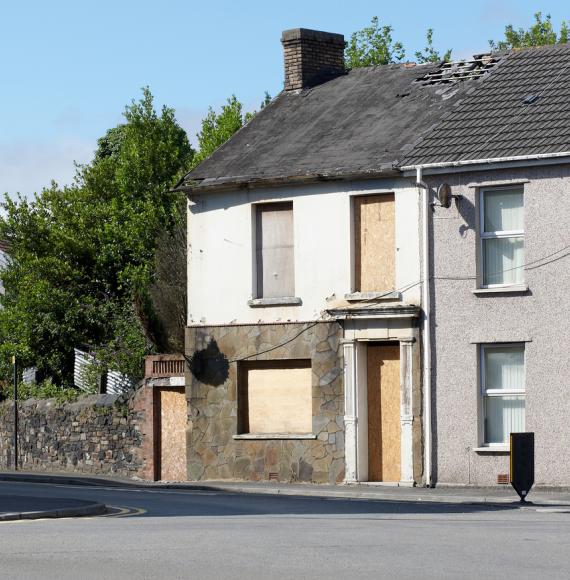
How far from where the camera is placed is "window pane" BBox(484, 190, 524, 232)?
87.9 ft

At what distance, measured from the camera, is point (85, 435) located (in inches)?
1398

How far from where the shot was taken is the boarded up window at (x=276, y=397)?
2927cm

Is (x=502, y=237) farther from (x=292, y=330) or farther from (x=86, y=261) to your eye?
(x=86, y=261)

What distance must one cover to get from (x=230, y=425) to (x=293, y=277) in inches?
134

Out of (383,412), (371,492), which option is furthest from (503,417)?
(371,492)

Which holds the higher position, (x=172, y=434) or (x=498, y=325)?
(x=498, y=325)

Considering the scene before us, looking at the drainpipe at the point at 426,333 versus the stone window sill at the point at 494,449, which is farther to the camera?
the drainpipe at the point at 426,333

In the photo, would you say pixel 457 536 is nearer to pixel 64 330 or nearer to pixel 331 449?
pixel 331 449

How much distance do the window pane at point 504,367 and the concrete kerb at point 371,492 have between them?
2.02 meters

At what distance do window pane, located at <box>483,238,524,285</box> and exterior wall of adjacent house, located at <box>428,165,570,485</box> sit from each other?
0.26m

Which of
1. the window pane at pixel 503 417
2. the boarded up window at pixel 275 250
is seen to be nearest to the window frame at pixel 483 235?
the window pane at pixel 503 417

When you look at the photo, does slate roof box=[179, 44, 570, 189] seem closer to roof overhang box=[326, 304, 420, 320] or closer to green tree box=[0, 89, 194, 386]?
roof overhang box=[326, 304, 420, 320]

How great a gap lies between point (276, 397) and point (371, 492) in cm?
430

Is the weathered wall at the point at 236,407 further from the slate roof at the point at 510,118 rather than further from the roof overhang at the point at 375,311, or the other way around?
the slate roof at the point at 510,118
